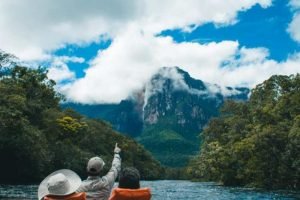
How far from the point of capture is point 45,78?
247ft

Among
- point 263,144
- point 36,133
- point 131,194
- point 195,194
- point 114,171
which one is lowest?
point 195,194

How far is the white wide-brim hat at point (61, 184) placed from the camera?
6.79 m

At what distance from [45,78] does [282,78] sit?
3104 cm

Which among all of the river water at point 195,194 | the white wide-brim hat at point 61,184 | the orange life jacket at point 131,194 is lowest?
the river water at point 195,194

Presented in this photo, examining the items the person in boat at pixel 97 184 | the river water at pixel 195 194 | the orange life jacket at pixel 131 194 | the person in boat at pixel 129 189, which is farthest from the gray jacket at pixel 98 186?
the river water at pixel 195 194

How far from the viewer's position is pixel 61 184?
6.79 metres

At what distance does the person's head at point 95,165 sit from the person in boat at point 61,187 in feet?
2.19

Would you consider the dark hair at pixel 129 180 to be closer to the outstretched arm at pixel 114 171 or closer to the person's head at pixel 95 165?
the person's head at pixel 95 165

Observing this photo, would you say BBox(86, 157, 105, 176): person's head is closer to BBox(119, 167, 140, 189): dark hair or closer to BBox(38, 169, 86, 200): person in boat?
BBox(38, 169, 86, 200): person in boat

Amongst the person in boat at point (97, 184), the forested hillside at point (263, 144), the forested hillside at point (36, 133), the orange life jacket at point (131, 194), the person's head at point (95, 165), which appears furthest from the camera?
the forested hillside at point (36, 133)

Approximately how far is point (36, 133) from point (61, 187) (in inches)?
2041

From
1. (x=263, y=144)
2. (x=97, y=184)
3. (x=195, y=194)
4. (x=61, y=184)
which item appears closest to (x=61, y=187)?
(x=61, y=184)

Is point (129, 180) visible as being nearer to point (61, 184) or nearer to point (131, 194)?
point (131, 194)

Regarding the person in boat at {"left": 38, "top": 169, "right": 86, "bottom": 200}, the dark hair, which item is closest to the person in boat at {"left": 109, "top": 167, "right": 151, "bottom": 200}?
the dark hair
